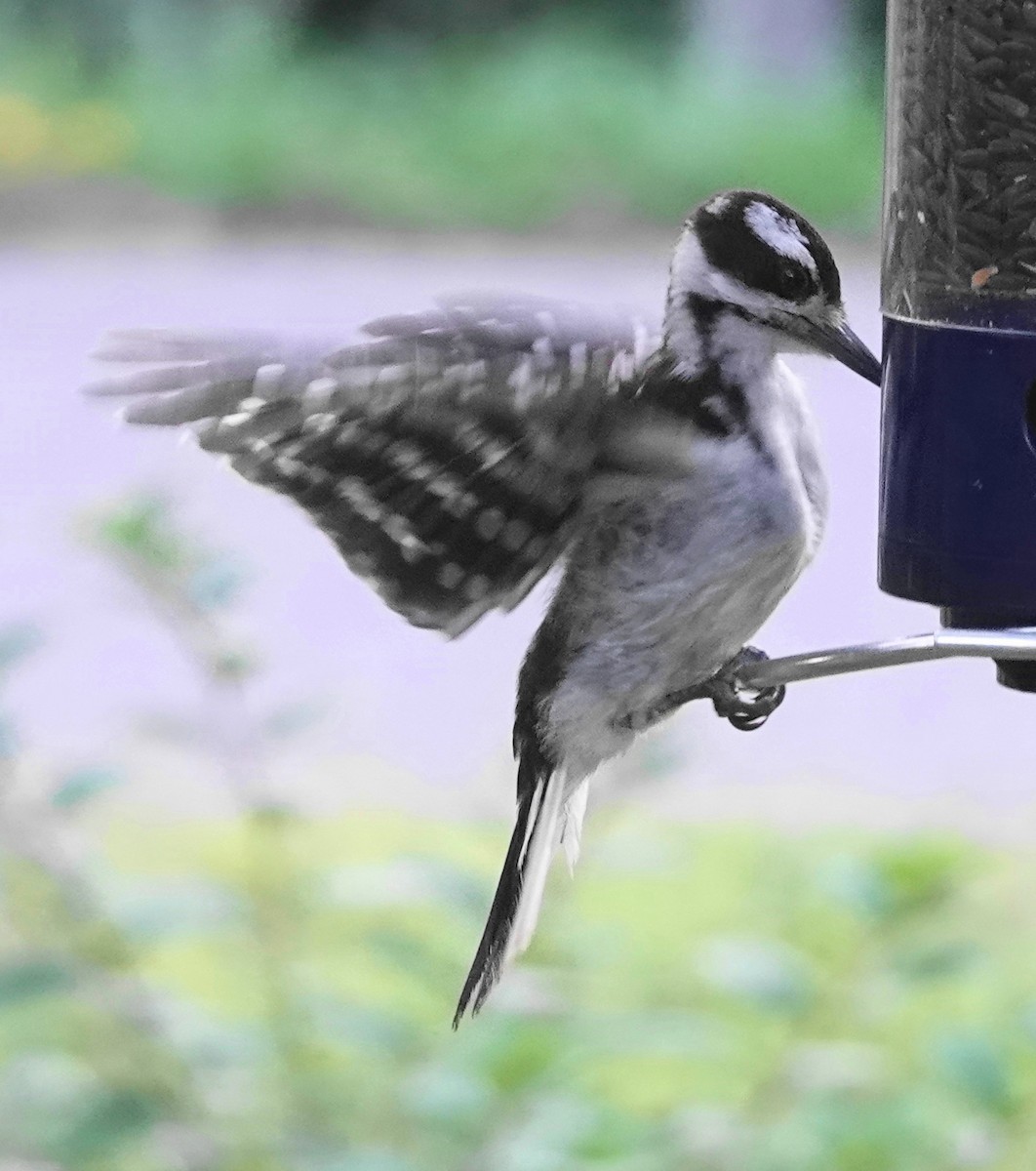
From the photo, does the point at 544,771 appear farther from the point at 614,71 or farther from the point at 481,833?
the point at 614,71

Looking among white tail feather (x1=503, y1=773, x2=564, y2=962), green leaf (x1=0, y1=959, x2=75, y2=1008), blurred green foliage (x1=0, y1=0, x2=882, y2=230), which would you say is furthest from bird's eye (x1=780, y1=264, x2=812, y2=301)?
blurred green foliage (x1=0, y1=0, x2=882, y2=230)

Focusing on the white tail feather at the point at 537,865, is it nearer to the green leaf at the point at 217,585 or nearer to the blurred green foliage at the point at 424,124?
the green leaf at the point at 217,585

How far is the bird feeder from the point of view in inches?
83.2

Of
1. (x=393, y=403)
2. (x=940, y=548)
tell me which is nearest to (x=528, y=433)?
(x=393, y=403)

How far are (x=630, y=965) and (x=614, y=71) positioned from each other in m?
10.0

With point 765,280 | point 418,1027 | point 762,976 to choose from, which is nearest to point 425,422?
point 765,280

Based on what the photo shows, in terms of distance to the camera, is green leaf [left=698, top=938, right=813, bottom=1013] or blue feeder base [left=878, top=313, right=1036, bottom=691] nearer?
blue feeder base [left=878, top=313, right=1036, bottom=691]

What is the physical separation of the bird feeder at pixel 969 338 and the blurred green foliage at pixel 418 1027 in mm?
417

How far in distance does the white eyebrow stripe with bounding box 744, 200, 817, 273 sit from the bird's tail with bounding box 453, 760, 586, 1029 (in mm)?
603

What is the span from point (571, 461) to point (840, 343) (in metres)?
0.31

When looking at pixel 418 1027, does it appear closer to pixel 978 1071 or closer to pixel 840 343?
pixel 978 1071

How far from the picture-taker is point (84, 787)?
2340 mm

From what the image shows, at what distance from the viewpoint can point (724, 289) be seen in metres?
2.16

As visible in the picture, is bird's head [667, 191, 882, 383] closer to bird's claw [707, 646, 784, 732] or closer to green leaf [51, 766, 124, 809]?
bird's claw [707, 646, 784, 732]
